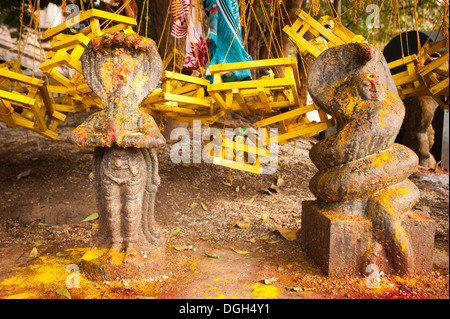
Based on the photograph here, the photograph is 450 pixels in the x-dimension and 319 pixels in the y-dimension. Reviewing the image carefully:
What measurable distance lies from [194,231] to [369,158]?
5.87ft

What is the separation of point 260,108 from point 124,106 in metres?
1.53

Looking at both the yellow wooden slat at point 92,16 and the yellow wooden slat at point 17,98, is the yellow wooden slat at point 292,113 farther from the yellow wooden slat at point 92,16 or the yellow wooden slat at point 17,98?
the yellow wooden slat at point 17,98

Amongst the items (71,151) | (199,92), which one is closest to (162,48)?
(71,151)

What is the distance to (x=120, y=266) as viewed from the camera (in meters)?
2.57

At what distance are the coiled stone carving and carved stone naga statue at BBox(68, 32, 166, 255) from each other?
4.05 feet

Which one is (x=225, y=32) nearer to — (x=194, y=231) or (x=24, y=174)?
(x=194, y=231)

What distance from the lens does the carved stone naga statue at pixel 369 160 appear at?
2588 millimetres

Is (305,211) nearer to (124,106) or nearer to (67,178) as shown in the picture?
(124,106)

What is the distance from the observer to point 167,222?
397 centimetres

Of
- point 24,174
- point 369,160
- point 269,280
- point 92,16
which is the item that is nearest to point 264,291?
point 269,280

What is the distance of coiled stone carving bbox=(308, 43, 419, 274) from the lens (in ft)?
8.49

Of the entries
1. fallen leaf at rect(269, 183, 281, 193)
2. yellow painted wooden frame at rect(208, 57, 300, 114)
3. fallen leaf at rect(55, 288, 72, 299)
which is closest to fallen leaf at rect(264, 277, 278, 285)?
fallen leaf at rect(55, 288, 72, 299)

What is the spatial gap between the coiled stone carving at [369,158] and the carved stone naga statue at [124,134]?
123cm

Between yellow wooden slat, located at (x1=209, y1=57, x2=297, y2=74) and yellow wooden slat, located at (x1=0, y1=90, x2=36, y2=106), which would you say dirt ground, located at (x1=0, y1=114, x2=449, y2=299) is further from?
yellow wooden slat, located at (x1=209, y1=57, x2=297, y2=74)
